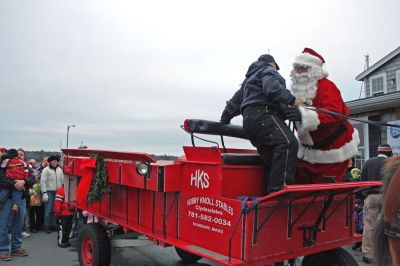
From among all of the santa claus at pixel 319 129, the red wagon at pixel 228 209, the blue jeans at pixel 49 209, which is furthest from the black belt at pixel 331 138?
the blue jeans at pixel 49 209

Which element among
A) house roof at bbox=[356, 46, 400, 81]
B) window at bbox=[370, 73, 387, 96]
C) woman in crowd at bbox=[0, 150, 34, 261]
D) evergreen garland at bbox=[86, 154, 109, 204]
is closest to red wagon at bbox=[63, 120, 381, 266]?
evergreen garland at bbox=[86, 154, 109, 204]

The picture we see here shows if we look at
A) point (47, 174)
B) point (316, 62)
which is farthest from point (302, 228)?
point (47, 174)

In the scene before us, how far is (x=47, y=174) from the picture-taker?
29.7 ft

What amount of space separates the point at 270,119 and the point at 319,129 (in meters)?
0.50

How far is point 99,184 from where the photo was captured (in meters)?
4.56

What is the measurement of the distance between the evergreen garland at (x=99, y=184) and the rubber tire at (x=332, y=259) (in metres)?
2.43

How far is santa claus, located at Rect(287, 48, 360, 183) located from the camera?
344cm

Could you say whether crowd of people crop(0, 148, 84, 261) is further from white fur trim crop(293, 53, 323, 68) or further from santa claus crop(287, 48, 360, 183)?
white fur trim crop(293, 53, 323, 68)

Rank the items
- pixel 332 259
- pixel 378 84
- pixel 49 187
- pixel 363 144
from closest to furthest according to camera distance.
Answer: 1. pixel 332 259
2. pixel 49 187
3. pixel 363 144
4. pixel 378 84

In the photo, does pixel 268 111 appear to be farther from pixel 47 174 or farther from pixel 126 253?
pixel 47 174

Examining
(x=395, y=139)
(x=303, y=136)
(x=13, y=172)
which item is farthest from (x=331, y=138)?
(x=395, y=139)

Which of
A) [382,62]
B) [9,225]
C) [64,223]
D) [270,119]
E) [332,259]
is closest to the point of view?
[270,119]

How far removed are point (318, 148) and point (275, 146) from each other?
476 mm

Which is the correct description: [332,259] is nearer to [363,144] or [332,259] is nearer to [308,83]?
[308,83]
